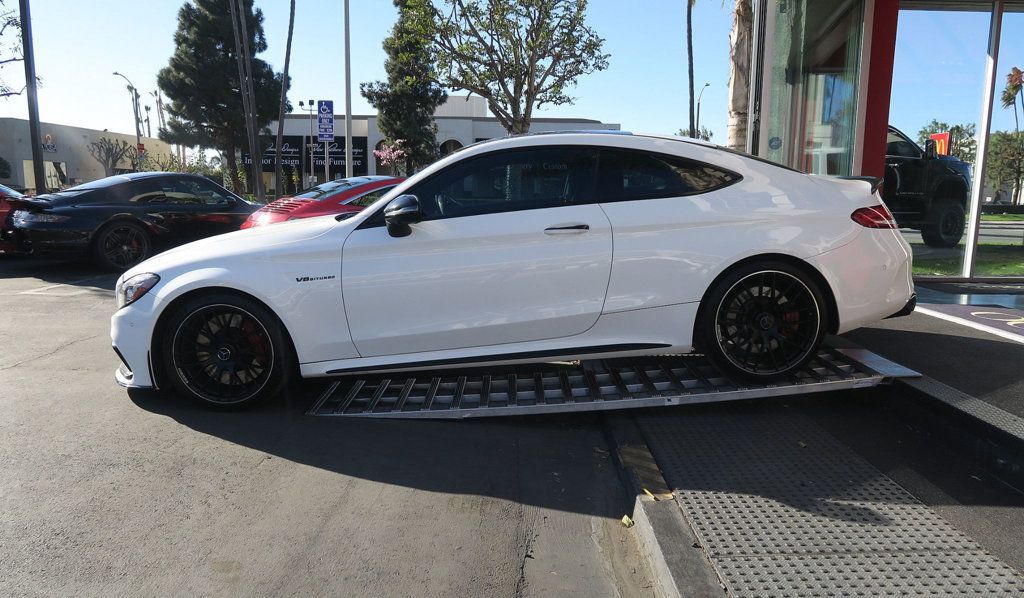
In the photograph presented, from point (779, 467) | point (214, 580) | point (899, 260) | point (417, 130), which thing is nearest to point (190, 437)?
point (214, 580)

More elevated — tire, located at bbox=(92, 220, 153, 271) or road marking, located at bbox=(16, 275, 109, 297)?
tire, located at bbox=(92, 220, 153, 271)

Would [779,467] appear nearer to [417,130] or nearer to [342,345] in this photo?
[342,345]

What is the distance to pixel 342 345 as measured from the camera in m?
4.21

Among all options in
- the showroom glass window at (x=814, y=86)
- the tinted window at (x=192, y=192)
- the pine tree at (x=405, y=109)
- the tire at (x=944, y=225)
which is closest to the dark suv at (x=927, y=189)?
the tire at (x=944, y=225)

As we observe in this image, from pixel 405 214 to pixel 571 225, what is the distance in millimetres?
983

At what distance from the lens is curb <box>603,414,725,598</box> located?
245 centimetres

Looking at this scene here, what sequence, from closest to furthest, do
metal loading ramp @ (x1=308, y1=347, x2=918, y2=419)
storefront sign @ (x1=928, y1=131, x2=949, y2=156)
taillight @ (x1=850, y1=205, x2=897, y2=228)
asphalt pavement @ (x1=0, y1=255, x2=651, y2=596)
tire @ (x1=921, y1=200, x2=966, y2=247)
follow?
asphalt pavement @ (x1=0, y1=255, x2=651, y2=596) → metal loading ramp @ (x1=308, y1=347, x2=918, y2=419) → taillight @ (x1=850, y1=205, x2=897, y2=228) → tire @ (x1=921, y1=200, x2=966, y2=247) → storefront sign @ (x1=928, y1=131, x2=949, y2=156)

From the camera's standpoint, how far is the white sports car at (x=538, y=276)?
4121 millimetres

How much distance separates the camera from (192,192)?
10.9 m

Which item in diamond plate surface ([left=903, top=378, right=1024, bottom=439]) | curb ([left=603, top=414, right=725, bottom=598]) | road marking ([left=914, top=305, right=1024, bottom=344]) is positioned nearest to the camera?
curb ([left=603, top=414, right=725, bottom=598])

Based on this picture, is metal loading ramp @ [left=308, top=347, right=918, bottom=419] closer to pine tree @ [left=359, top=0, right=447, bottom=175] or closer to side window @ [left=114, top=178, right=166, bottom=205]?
side window @ [left=114, top=178, right=166, bottom=205]

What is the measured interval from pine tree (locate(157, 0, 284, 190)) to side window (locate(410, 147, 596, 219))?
38030 mm

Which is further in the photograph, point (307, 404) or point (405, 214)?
point (307, 404)

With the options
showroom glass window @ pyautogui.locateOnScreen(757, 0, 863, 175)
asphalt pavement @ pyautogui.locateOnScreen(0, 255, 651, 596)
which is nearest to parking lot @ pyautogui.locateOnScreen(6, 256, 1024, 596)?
asphalt pavement @ pyautogui.locateOnScreen(0, 255, 651, 596)
